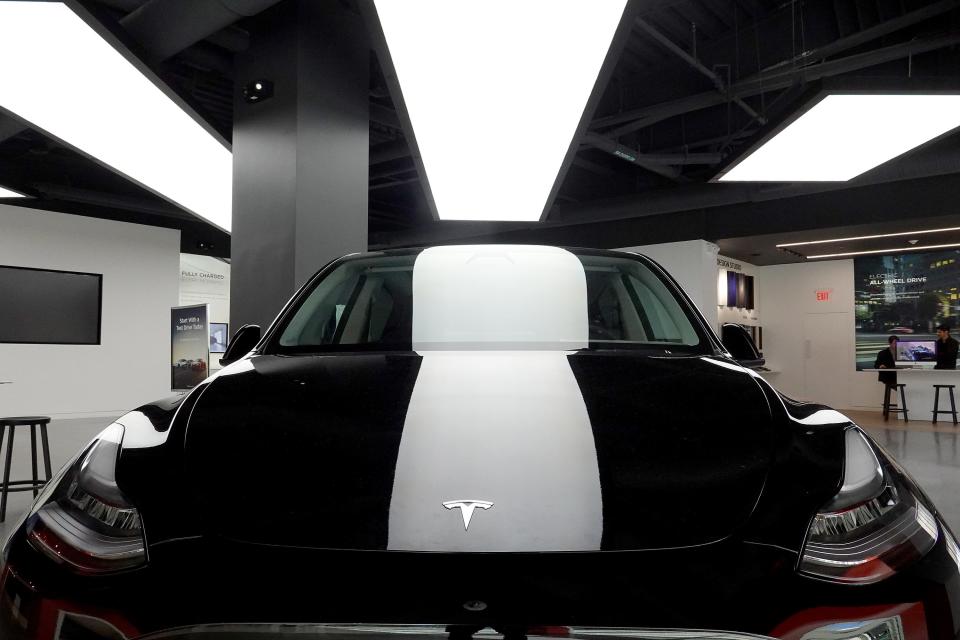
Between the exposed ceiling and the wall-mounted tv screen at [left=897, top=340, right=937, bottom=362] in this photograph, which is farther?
the wall-mounted tv screen at [left=897, top=340, right=937, bottom=362]

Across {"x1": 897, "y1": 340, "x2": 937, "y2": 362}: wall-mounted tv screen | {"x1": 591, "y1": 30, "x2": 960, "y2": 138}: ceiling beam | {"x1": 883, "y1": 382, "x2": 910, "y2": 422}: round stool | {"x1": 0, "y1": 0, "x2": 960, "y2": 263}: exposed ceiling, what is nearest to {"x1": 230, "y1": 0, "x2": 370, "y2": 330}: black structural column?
{"x1": 0, "y1": 0, "x2": 960, "y2": 263}: exposed ceiling

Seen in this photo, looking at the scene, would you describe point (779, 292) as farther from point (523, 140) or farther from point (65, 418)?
point (65, 418)

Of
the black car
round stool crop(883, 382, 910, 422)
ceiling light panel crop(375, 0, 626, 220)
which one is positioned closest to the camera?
the black car

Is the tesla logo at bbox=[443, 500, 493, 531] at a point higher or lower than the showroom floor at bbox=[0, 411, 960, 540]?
higher

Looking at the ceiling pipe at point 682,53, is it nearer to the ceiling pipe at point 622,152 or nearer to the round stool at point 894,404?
the ceiling pipe at point 622,152

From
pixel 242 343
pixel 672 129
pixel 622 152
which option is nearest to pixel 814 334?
pixel 672 129

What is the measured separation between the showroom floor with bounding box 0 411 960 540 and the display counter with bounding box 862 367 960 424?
0.33 m

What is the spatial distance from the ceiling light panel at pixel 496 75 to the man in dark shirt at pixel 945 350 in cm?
1002

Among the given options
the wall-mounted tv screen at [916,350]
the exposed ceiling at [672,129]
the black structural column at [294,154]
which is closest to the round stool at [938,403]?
the wall-mounted tv screen at [916,350]

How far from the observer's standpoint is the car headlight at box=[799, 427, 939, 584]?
2.91 feet

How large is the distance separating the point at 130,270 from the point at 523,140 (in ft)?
33.4

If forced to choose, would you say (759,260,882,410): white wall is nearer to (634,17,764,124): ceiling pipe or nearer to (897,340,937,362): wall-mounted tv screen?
(897,340,937,362): wall-mounted tv screen

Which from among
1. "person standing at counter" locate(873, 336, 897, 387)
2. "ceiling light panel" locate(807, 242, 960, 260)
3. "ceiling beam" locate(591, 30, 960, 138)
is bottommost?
"person standing at counter" locate(873, 336, 897, 387)

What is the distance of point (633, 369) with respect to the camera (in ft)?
4.45
